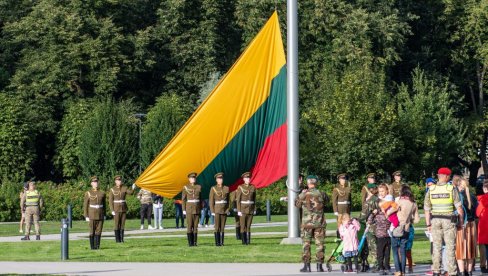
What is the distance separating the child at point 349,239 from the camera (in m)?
22.8

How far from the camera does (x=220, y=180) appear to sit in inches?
1161

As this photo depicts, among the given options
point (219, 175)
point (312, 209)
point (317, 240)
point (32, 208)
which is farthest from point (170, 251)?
point (32, 208)

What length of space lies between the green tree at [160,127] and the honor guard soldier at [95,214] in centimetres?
3628

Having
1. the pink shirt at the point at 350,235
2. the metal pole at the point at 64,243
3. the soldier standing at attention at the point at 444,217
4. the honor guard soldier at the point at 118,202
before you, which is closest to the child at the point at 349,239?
the pink shirt at the point at 350,235

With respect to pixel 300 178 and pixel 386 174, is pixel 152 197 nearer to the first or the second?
pixel 300 178

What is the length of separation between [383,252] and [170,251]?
787 centimetres

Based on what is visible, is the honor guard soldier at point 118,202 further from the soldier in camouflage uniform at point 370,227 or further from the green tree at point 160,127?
the green tree at point 160,127

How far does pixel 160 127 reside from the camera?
222 feet

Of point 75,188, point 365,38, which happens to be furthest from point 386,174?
point 75,188

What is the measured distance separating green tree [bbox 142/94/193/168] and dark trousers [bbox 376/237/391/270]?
4528cm

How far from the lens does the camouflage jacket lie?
2297 cm

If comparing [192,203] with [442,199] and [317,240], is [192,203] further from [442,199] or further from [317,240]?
[442,199]

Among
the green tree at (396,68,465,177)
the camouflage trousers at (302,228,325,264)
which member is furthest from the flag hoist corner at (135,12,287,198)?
the green tree at (396,68,465,177)

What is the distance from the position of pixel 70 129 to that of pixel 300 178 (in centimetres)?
4114
